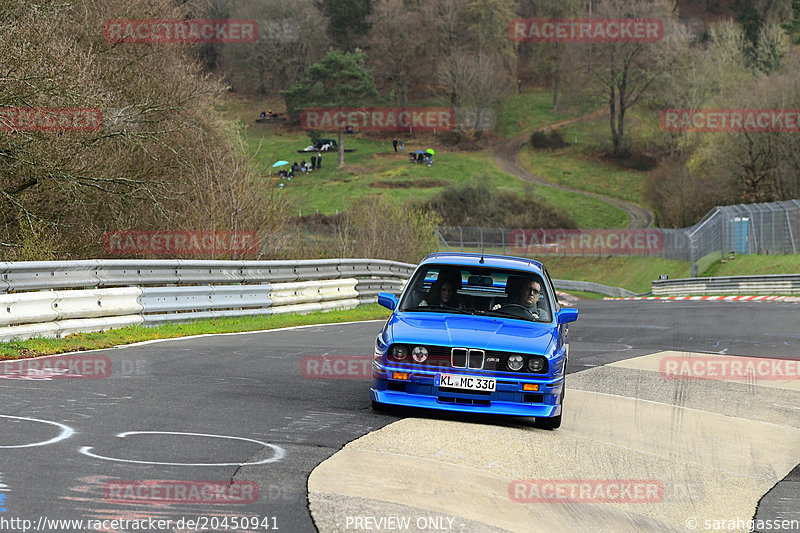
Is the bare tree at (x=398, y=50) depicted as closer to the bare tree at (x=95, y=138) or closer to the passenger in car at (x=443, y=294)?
the bare tree at (x=95, y=138)

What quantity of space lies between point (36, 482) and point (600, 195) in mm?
95938

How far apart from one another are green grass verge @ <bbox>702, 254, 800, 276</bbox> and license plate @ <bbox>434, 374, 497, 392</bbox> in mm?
35921

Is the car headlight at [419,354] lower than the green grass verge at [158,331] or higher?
higher

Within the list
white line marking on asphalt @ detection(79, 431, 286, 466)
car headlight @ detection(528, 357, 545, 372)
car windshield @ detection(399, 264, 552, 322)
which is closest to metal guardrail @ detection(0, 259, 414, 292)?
car windshield @ detection(399, 264, 552, 322)

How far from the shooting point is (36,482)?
18.7 ft

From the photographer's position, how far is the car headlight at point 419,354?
8.64 meters

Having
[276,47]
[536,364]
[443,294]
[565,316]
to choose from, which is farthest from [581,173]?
[536,364]

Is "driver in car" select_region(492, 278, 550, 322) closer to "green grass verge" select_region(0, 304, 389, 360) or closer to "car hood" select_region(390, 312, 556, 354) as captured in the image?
"car hood" select_region(390, 312, 556, 354)

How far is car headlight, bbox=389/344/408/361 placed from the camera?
8695mm

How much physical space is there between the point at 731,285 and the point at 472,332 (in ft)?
113

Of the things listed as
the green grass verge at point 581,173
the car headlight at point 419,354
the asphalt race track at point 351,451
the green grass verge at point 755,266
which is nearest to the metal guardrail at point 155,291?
the asphalt race track at point 351,451

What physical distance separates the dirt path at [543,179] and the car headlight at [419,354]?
78658mm

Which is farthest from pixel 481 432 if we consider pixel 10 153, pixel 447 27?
pixel 447 27

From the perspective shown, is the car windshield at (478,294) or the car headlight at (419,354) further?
the car windshield at (478,294)
